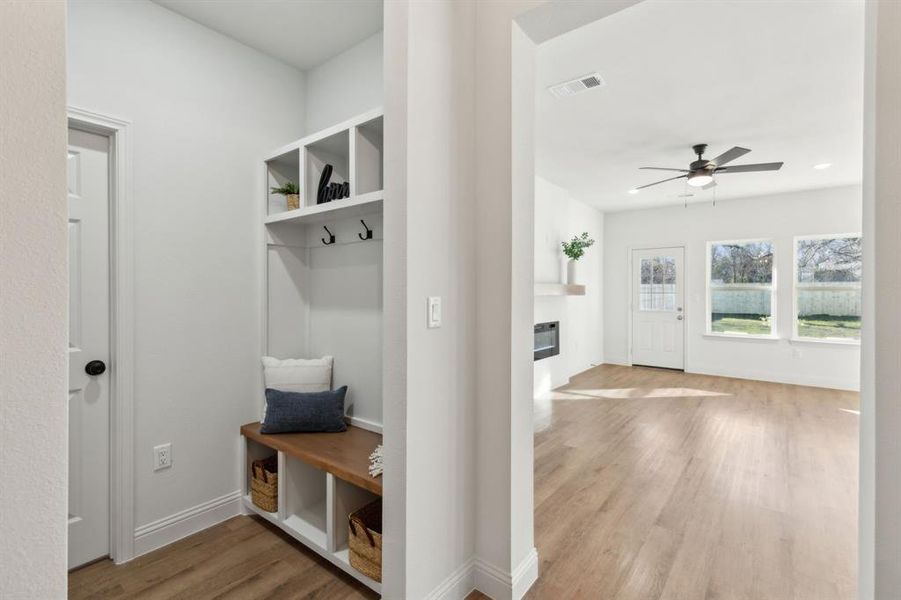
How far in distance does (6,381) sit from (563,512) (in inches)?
101

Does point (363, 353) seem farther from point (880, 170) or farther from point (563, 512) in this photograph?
point (880, 170)

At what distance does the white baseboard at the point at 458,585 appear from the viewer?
1654 mm

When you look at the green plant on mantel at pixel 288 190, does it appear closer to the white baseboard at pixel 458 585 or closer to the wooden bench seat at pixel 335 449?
the wooden bench seat at pixel 335 449

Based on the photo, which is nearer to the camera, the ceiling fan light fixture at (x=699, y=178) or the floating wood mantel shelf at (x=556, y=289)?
the ceiling fan light fixture at (x=699, y=178)

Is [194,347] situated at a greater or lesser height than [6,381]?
lesser

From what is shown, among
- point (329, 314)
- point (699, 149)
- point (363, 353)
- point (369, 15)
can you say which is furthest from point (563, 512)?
point (699, 149)

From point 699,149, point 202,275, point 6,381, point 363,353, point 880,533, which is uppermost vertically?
point 699,149

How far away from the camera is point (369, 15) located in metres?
2.29

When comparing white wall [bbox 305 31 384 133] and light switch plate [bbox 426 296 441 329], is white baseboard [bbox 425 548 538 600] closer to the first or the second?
light switch plate [bbox 426 296 441 329]

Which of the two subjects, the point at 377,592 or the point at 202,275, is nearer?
the point at 377,592

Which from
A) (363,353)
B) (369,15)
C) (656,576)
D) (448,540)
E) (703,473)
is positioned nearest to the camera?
(448,540)

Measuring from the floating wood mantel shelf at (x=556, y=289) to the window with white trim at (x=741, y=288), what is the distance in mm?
2436

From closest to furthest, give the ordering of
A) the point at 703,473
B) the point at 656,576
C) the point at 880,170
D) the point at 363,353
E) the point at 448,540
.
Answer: the point at 880,170 < the point at 448,540 < the point at 656,576 < the point at 363,353 < the point at 703,473

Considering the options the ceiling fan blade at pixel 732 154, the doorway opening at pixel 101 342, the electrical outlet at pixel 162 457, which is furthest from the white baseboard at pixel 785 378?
the doorway opening at pixel 101 342
